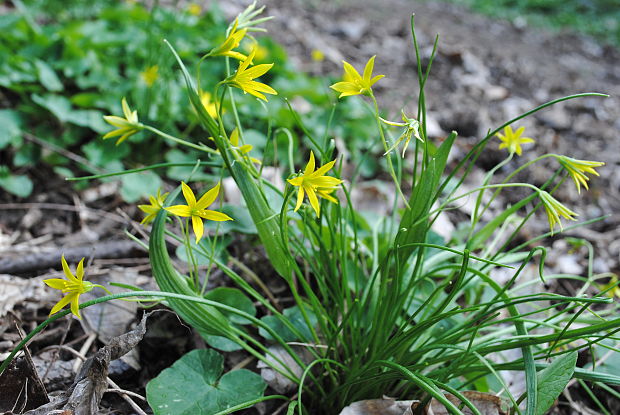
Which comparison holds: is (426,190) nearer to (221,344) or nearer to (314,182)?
(314,182)

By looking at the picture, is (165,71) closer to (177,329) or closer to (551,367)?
(177,329)

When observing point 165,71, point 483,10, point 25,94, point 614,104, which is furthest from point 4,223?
point 483,10

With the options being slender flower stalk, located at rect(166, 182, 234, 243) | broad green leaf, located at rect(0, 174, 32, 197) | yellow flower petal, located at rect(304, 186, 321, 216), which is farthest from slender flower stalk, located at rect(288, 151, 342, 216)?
broad green leaf, located at rect(0, 174, 32, 197)

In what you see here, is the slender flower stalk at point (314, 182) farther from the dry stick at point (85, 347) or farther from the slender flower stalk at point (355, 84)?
the dry stick at point (85, 347)

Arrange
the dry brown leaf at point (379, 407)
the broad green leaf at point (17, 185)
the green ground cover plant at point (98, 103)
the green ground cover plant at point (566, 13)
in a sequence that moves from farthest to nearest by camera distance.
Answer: the green ground cover plant at point (566, 13) < the green ground cover plant at point (98, 103) < the broad green leaf at point (17, 185) < the dry brown leaf at point (379, 407)

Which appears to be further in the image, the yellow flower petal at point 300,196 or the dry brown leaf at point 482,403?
the dry brown leaf at point 482,403

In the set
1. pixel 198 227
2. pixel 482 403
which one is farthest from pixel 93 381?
pixel 482 403

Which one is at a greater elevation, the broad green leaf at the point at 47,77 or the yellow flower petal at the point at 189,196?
the yellow flower petal at the point at 189,196

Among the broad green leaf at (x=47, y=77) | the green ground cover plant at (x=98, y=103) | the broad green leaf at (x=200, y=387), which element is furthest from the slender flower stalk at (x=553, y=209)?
the broad green leaf at (x=47, y=77)
